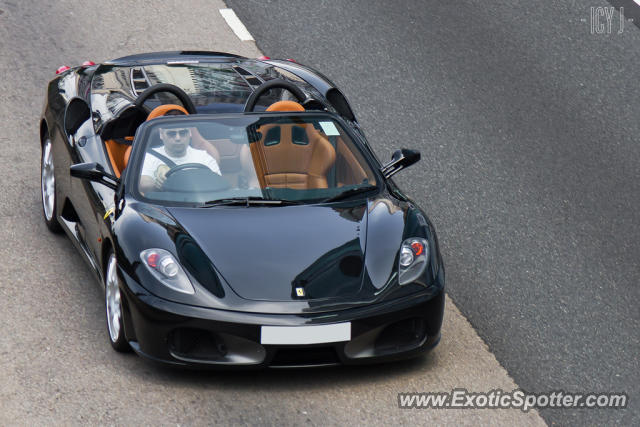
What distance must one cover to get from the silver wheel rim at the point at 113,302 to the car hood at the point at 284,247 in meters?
0.52

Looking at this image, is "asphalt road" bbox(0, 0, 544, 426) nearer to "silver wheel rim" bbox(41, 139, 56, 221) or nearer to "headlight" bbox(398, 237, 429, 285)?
"silver wheel rim" bbox(41, 139, 56, 221)

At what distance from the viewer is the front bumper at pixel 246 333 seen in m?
5.97

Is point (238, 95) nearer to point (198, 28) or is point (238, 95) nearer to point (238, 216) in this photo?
point (238, 216)

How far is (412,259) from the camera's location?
6.46 metres

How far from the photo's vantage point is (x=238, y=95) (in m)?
8.02

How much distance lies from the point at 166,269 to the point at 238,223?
59 cm

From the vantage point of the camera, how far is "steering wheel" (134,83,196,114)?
771 cm

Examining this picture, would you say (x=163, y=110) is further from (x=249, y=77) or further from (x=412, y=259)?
(x=412, y=259)

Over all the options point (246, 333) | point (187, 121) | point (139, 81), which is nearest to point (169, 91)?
point (187, 121)

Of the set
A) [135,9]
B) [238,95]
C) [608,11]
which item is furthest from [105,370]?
[608,11]

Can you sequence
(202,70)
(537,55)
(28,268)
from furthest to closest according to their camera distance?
(537,55) → (202,70) → (28,268)

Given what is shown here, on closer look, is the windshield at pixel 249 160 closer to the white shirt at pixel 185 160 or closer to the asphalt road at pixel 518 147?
the white shirt at pixel 185 160

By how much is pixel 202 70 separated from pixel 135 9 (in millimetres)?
5455

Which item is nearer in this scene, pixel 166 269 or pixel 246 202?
pixel 166 269
